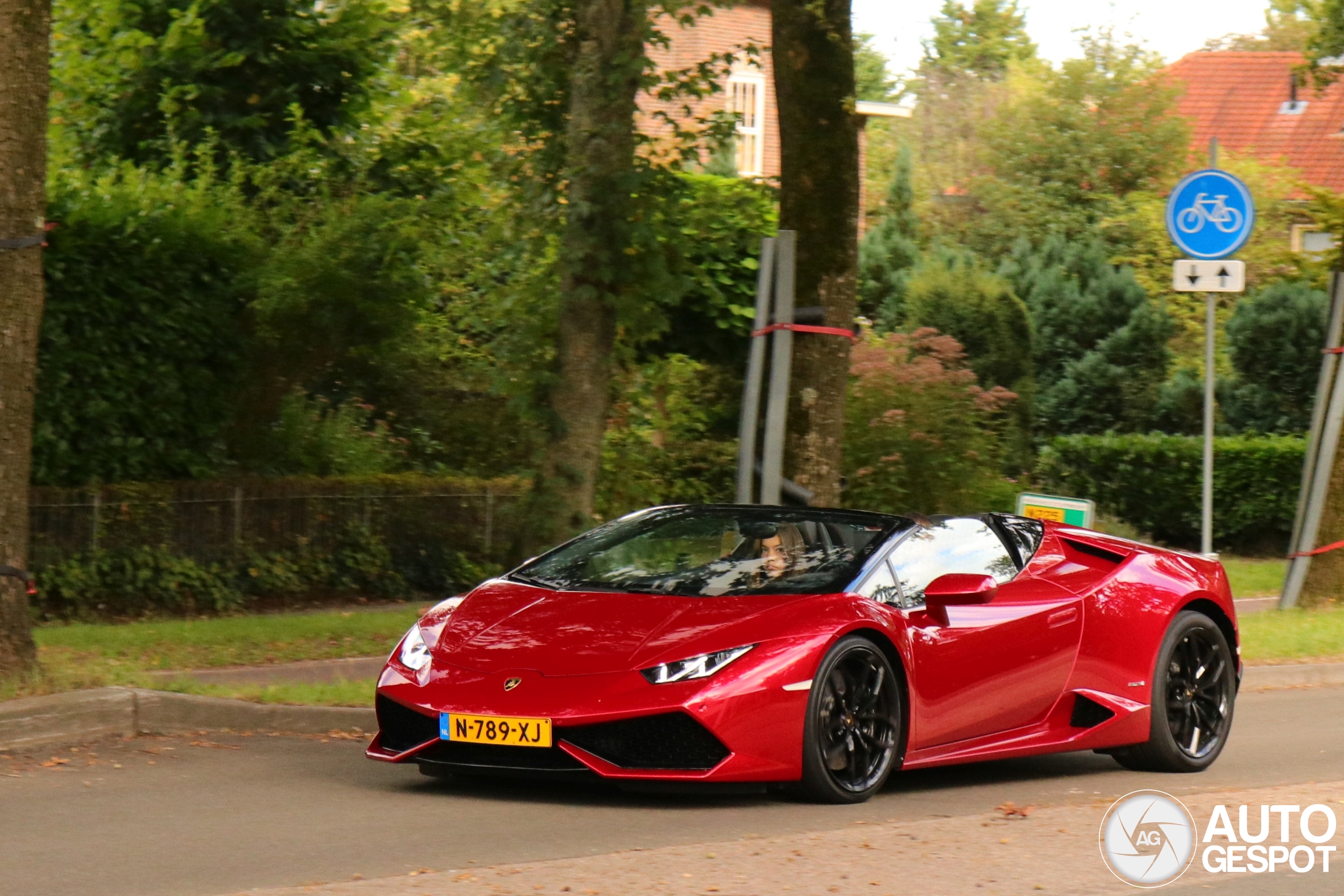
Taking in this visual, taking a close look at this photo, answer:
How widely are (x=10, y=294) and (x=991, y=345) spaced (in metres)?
19.5

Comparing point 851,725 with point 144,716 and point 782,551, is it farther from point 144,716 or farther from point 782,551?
point 144,716

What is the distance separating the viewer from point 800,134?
1244 cm

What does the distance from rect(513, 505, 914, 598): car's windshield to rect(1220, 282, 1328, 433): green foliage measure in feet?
65.5

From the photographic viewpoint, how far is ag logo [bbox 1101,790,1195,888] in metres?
6.29

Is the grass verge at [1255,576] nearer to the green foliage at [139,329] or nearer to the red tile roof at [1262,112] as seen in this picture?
the green foliage at [139,329]

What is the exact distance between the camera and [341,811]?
283 inches

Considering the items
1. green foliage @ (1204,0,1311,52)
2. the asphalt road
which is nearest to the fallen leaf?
the asphalt road

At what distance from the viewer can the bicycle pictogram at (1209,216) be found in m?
14.1

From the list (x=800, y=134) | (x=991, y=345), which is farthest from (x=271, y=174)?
(x=991, y=345)

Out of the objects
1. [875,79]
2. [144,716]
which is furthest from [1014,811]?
[875,79]

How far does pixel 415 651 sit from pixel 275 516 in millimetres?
7958

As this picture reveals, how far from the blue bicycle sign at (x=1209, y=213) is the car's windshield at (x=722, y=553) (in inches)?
268

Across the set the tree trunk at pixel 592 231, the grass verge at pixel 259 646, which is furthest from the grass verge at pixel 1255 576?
the tree trunk at pixel 592 231

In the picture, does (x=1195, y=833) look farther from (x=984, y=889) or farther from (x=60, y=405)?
(x=60, y=405)
